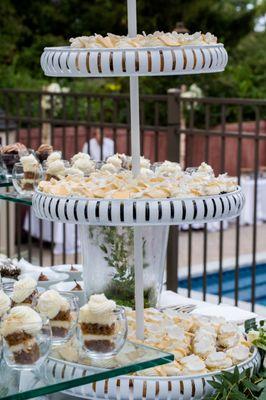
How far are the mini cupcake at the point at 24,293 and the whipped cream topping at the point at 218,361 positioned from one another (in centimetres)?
43

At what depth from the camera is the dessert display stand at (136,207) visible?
2057mm

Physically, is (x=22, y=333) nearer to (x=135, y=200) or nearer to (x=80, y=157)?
(x=135, y=200)

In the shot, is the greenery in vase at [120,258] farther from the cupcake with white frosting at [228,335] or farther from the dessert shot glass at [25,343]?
the dessert shot glass at [25,343]

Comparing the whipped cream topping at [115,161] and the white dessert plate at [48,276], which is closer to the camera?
the whipped cream topping at [115,161]

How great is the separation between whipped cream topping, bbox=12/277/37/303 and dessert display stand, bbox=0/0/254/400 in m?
0.20

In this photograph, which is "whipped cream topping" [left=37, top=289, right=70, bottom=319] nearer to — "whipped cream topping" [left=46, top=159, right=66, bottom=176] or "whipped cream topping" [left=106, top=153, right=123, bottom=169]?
"whipped cream topping" [left=106, top=153, right=123, bottom=169]

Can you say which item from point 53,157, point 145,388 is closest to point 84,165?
point 53,157

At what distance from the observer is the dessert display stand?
2057 mm

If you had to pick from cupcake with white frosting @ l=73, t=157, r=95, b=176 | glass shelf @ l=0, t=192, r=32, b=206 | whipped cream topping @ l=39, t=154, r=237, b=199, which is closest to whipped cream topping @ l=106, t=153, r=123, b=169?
cupcake with white frosting @ l=73, t=157, r=95, b=176

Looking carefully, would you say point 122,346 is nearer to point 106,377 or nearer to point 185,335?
point 106,377

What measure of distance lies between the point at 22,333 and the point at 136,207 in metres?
0.36

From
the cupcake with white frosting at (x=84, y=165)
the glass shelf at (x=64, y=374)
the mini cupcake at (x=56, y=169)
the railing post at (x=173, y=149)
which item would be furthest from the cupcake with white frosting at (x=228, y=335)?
the railing post at (x=173, y=149)

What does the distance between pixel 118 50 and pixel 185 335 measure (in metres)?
0.74

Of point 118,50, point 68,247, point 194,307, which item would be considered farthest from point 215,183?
point 68,247
